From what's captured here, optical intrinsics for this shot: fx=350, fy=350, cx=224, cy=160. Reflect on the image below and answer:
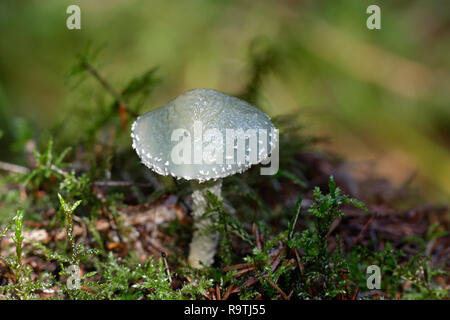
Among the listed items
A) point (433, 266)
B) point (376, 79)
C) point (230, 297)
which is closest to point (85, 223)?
point (230, 297)

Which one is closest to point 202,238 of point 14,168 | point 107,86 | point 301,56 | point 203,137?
point 203,137

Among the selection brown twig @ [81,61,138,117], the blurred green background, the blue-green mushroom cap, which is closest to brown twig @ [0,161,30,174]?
brown twig @ [81,61,138,117]

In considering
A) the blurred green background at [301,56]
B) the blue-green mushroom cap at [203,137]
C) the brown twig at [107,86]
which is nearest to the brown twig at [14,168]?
the brown twig at [107,86]

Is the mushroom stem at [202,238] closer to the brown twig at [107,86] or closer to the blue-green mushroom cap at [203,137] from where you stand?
the blue-green mushroom cap at [203,137]

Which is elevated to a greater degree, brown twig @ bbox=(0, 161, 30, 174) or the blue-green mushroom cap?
the blue-green mushroom cap

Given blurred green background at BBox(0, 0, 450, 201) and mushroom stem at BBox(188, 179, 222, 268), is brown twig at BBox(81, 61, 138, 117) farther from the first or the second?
blurred green background at BBox(0, 0, 450, 201)

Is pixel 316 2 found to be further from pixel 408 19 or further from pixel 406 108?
pixel 406 108
